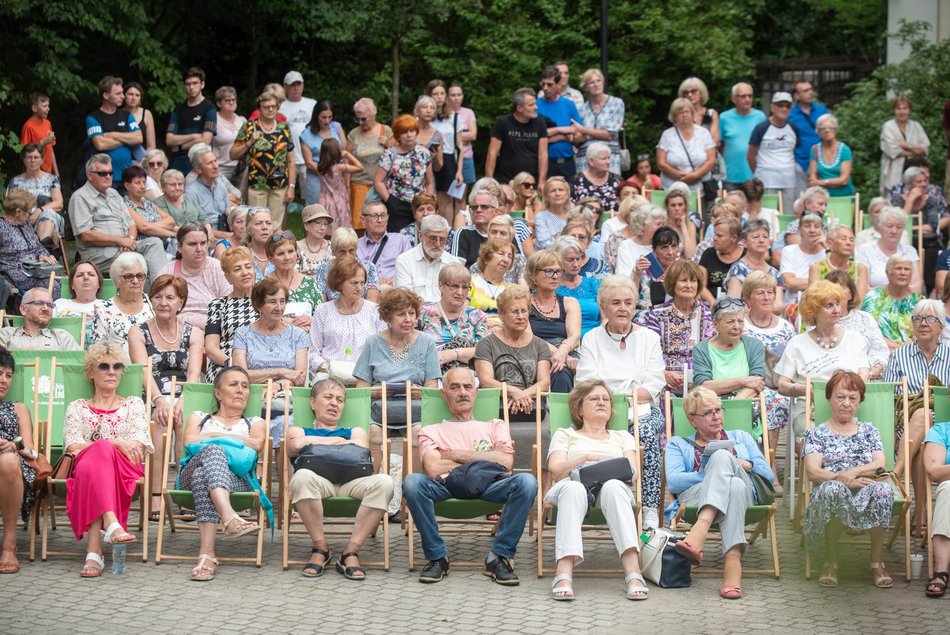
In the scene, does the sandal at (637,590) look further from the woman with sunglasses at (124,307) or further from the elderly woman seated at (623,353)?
the woman with sunglasses at (124,307)

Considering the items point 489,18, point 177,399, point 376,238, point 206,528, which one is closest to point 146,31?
point 489,18

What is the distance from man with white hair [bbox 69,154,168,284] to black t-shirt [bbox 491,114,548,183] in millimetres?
3964

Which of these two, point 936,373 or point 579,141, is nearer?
point 936,373

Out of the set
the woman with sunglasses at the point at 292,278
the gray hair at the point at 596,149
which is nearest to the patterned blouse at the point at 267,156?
the gray hair at the point at 596,149

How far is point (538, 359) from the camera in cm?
921

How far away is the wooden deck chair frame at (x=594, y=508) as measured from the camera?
25.0 ft

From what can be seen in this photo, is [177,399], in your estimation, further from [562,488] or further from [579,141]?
[579,141]

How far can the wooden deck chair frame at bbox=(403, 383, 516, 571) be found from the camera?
7.73m

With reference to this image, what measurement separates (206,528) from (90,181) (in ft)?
18.5

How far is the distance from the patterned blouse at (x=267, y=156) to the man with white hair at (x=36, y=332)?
5171 millimetres

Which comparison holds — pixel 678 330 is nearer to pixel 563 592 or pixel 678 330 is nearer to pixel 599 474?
pixel 599 474

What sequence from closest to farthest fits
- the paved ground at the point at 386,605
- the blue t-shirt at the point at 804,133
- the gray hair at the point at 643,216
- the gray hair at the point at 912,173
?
the paved ground at the point at 386,605 < the gray hair at the point at 643,216 < the gray hair at the point at 912,173 < the blue t-shirt at the point at 804,133

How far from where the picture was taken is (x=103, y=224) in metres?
12.3

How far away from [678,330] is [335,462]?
9.77 feet
